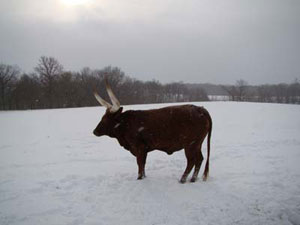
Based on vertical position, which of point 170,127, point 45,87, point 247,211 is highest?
point 45,87

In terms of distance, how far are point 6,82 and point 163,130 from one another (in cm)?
4858

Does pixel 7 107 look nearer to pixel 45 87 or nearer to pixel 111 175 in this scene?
pixel 45 87

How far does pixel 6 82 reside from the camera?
4144 cm

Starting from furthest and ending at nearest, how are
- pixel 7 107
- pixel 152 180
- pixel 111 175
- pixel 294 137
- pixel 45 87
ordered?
1. pixel 45 87
2. pixel 7 107
3. pixel 294 137
4. pixel 111 175
5. pixel 152 180

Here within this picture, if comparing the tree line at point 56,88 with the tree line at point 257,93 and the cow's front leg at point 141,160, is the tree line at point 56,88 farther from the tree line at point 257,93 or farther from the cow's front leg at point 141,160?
the cow's front leg at point 141,160

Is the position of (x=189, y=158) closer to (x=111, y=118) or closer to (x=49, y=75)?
(x=111, y=118)

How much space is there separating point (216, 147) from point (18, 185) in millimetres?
6125

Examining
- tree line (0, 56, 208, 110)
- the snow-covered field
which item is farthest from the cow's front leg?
tree line (0, 56, 208, 110)

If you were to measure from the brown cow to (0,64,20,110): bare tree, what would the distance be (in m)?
45.6

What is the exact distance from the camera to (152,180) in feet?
14.4

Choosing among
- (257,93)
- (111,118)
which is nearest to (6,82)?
(111,118)

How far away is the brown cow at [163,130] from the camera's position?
4.05 metres

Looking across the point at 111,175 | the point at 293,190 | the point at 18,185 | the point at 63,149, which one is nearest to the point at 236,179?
the point at 293,190

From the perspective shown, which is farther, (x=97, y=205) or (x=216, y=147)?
(x=216, y=147)
